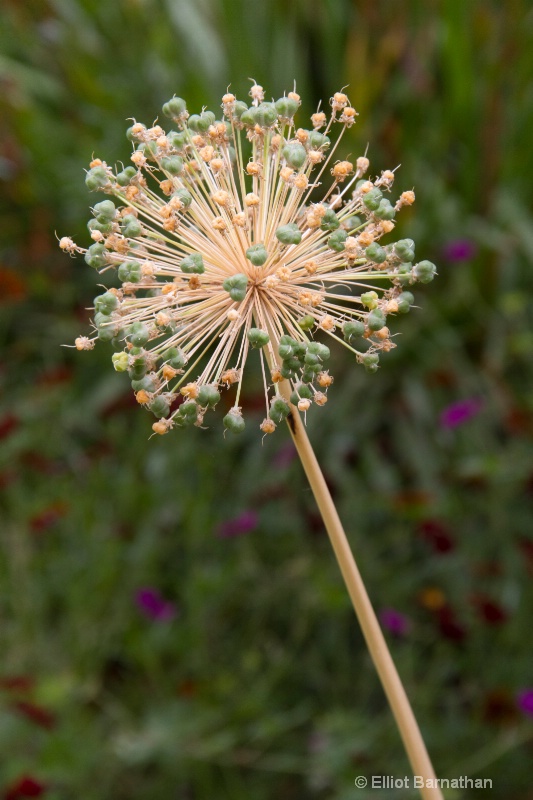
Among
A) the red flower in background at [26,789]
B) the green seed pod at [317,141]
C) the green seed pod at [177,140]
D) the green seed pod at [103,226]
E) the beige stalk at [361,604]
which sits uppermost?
the green seed pod at [177,140]

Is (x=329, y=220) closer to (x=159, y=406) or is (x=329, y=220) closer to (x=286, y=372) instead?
(x=286, y=372)

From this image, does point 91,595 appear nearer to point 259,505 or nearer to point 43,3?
point 259,505

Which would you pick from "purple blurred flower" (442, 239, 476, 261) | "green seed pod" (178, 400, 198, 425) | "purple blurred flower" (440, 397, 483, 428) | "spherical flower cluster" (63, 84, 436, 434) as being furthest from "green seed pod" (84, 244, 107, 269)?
"purple blurred flower" (442, 239, 476, 261)

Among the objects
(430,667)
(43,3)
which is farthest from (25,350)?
(430,667)

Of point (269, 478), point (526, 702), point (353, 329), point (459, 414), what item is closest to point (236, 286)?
point (353, 329)

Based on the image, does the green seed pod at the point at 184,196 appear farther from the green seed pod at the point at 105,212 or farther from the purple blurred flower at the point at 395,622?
the purple blurred flower at the point at 395,622

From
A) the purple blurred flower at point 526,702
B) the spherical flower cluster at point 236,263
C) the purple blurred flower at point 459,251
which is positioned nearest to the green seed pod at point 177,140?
the spherical flower cluster at point 236,263
